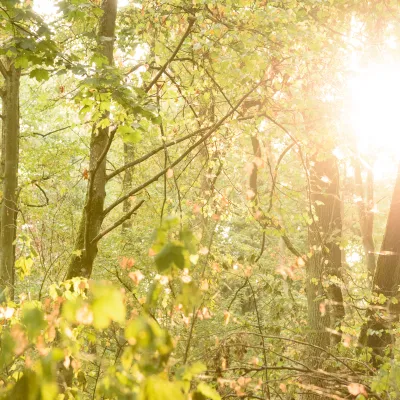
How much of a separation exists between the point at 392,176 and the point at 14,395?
21398mm

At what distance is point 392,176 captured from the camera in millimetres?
20781

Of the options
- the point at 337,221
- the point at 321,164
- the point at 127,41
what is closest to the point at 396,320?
the point at 337,221

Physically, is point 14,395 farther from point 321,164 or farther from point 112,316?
point 321,164

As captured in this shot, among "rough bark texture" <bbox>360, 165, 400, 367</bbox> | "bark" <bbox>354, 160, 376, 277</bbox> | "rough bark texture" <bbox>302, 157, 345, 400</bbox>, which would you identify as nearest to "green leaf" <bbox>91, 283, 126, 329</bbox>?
"rough bark texture" <bbox>360, 165, 400, 367</bbox>

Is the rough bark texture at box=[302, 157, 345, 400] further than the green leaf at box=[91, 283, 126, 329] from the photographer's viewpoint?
Yes

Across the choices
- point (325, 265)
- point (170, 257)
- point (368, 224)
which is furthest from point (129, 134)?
point (368, 224)

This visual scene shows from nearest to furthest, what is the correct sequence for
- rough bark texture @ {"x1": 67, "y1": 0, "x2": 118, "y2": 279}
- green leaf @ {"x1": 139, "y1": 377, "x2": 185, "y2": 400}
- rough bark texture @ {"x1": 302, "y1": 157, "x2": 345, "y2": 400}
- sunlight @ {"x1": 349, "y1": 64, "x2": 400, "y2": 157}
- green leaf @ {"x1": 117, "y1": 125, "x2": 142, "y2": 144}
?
green leaf @ {"x1": 139, "y1": 377, "x2": 185, "y2": 400}
green leaf @ {"x1": 117, "y1": 125, "x2": 142, "y2": 144}
rough bark texture @ {"x1": 67, "y1": 0, "x2": 118, "y2": 279}
rough bark texture @ {"x1": 302, "y1": 157, "x2": 345, "y2": 400}
sunlight @ {"x1": 349, "y1": 64, "x2": 400, "y2": 157}

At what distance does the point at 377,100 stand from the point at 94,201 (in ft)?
20.8

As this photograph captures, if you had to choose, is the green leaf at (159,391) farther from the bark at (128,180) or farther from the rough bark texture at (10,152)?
the bark at (128,180)

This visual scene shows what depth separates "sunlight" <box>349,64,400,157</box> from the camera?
871 centimetres

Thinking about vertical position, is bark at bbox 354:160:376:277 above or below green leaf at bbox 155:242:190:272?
above

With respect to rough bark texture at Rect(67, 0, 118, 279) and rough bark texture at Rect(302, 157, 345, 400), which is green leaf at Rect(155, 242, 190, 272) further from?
rough bark texture at Rect(302, 157, 345, 400)

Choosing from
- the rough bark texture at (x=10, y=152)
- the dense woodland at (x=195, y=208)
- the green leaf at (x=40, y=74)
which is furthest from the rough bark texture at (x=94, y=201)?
the rough bark texture at (x=10, y=152)

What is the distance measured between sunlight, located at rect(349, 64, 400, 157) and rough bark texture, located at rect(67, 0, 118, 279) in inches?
190
